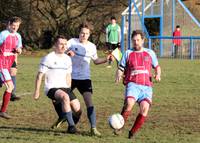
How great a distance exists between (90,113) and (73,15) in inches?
1404

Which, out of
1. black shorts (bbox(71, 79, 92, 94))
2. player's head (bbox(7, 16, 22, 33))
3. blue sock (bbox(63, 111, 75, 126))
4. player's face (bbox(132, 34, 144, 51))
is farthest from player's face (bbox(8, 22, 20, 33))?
player's face (bbox(132, 34, 144, 51))

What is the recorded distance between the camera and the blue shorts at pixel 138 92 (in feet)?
27.6

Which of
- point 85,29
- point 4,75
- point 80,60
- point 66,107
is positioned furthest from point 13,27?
point 66,107

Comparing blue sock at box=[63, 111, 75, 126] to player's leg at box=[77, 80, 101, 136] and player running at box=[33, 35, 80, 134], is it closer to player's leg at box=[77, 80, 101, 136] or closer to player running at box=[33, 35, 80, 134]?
player running at box=[33, 35, 80, 134]

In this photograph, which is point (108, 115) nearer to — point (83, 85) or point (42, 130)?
point (83, 85)

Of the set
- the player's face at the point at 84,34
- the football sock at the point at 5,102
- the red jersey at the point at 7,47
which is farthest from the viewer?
the red jersey at the point at 7,47

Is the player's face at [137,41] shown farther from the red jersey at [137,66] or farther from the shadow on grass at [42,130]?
the shadow on grass at [42,130]

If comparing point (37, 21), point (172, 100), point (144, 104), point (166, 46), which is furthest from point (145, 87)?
point (37, 21)

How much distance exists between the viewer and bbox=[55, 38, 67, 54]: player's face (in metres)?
8.70

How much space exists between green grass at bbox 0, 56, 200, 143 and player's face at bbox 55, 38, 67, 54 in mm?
1218

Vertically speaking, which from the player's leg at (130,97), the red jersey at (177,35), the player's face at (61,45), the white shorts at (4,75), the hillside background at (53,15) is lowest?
the player's leg at (130,97)

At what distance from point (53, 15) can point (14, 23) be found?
3279 centimetres

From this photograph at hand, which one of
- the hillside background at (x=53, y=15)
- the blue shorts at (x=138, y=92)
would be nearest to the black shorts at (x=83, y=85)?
the blue shorts at (x=138, y=92)

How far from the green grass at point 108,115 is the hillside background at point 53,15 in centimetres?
2662
